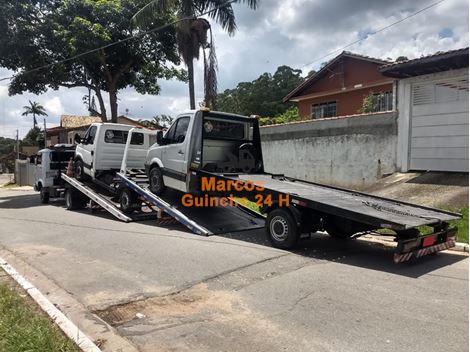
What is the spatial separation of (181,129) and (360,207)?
4750mm

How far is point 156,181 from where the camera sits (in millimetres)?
11016

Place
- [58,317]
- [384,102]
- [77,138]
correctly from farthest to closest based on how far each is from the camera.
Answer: [384,102]
[77,138]
[58,317]

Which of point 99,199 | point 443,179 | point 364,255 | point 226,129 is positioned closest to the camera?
point 364,255

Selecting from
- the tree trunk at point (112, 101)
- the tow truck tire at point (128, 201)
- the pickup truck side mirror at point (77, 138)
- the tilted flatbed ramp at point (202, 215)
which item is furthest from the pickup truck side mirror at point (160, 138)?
the tree trunk at point (112, 101)

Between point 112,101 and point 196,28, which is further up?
point 196,28

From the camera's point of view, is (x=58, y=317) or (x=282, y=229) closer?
(x=58, y=317)

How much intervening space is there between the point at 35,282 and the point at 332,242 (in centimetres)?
526

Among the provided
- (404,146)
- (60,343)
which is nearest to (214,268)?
(60,343)

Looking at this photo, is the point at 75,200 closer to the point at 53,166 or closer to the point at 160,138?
the point at 53,166

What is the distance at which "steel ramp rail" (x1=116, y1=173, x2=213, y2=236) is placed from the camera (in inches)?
375

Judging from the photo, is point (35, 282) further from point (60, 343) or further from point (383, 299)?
point (383, 299)

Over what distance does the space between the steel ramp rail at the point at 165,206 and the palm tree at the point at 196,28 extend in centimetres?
836

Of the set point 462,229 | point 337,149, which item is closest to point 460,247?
point 462,229

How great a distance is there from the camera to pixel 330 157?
15195 millimetres
